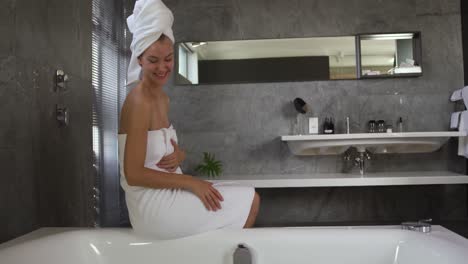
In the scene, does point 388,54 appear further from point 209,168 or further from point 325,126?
point 209,168

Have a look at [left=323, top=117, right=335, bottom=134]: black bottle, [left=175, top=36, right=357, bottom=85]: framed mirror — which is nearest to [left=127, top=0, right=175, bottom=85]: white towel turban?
[left=175, top=36, right=357, bottom=85]: framed mirror

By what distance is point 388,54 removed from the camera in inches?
141

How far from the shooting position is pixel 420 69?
3.53 metres

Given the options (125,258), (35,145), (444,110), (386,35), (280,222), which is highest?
(386,35)

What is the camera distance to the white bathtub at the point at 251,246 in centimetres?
153

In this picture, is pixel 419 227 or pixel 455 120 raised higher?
pixel 455 120

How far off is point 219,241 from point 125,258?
14.1 inches

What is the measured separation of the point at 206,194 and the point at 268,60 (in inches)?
87.6

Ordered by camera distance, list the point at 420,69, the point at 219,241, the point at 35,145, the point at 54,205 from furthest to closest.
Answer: the point at 420,69, the point at 54,205, the point at 35,145, the point at 219,241

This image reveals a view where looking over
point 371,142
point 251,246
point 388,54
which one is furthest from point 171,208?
point 388,54

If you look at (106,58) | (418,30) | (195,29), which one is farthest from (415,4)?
(106,58)

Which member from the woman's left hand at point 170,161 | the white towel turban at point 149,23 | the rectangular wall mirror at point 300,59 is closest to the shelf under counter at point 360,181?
the rectangular wall mirror at point 300,59

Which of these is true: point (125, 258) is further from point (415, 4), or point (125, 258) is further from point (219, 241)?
point (415, 4)

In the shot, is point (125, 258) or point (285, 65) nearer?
point (125, 258)
